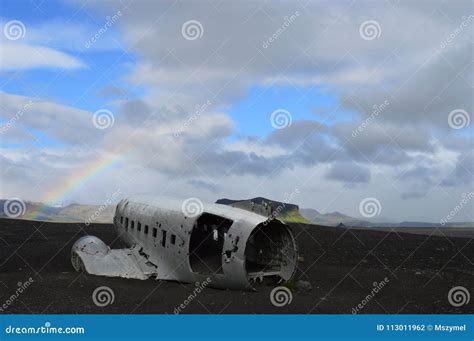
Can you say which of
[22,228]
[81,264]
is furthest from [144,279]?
[22,228]

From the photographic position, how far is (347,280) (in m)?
26.4

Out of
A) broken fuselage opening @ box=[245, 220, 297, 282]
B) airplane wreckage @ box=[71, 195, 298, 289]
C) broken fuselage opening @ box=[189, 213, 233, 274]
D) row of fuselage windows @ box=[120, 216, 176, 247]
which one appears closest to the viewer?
airplane wreckage @ box=[71, 195, 298, 289]

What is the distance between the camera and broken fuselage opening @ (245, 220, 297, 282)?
21.2 m

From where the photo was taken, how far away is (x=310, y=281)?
25719 millimetres

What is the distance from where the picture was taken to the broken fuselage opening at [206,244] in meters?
23.5

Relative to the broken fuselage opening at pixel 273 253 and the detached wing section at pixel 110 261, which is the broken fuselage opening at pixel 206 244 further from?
the detached wing section at pixel 110 261

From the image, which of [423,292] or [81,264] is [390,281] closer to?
[423,292]

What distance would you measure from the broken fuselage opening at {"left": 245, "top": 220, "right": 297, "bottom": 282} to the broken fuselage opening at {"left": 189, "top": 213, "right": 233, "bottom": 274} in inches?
67.9

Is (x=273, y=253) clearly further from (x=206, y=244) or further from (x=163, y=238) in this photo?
(x=163, y=238)

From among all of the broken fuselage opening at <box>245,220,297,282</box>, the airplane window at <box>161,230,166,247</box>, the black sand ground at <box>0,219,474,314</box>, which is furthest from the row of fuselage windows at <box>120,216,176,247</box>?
the broken fuselage opening at <box>245,220,297,282</box>

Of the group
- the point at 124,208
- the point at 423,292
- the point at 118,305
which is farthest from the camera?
the point at 124,208

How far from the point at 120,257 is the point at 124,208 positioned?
17.4 ft

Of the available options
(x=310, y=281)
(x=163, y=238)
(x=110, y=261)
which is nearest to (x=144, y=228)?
(x=110, y=261)

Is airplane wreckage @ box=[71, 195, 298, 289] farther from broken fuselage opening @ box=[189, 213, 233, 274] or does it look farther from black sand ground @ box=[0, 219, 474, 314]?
black sand ground @ box=[0, 219, 474, 314]
